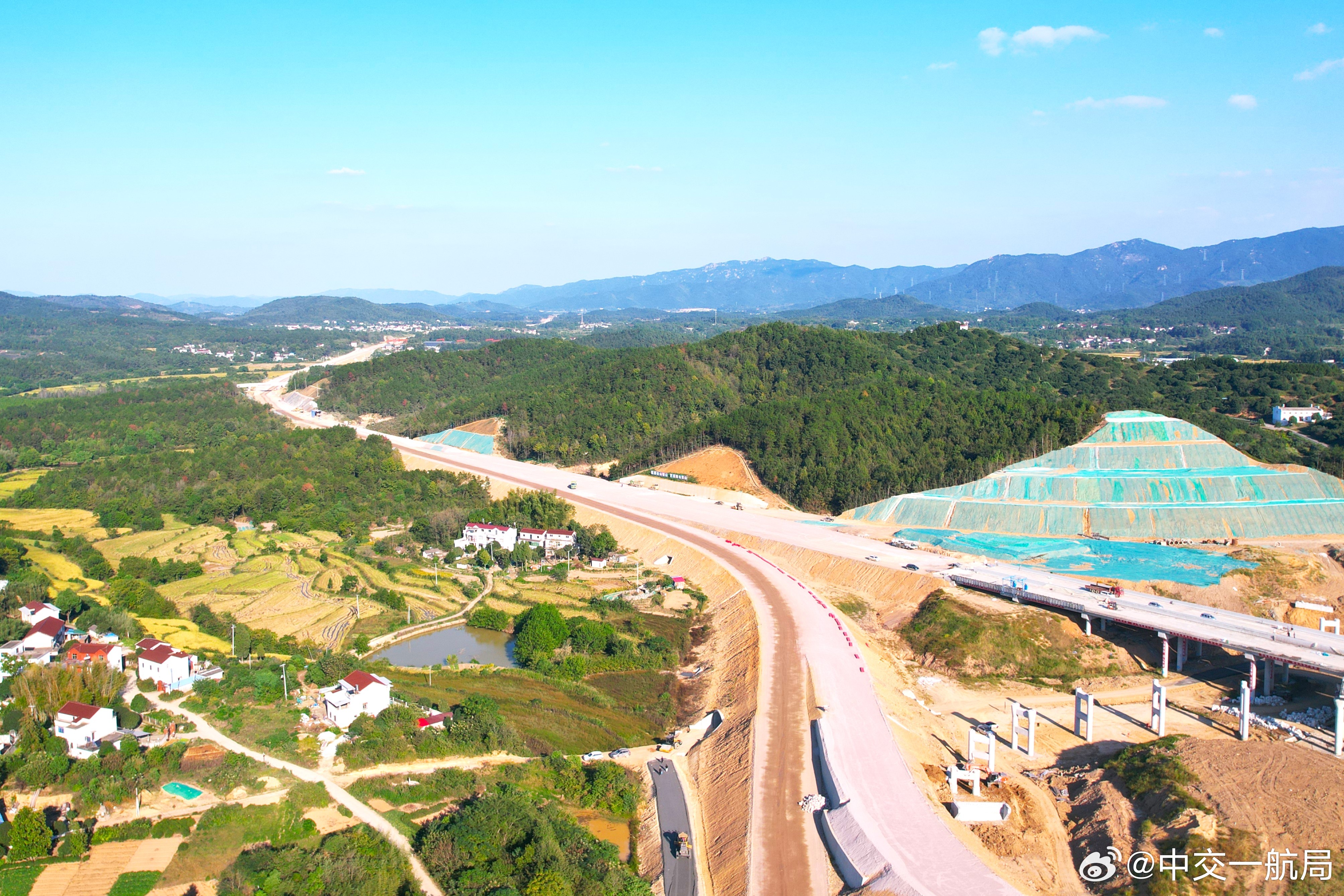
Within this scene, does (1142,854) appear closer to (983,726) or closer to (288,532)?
(983,726)

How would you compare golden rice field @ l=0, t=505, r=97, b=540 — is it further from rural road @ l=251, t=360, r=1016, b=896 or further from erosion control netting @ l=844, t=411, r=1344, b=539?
erosion control netting @ l=844, t=411, r=1344, b=539

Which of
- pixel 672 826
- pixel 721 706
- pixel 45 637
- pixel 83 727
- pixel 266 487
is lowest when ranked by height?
pixel 721 706

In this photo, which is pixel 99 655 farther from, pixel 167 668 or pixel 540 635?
pixel 540 635

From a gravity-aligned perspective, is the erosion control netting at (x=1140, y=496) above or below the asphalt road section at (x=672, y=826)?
above

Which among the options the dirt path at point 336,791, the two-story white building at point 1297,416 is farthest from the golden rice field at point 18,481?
the two-story white building at point 1297,416

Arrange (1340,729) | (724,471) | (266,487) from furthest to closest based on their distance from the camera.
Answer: (724,471) → (266,487) → (1340,729)

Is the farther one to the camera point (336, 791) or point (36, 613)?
point (36, 613)

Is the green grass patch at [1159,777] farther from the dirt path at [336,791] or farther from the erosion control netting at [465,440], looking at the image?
the erosion control netting at [465,440]

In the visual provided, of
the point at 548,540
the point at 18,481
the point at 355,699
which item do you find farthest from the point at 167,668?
the point at 18,481
